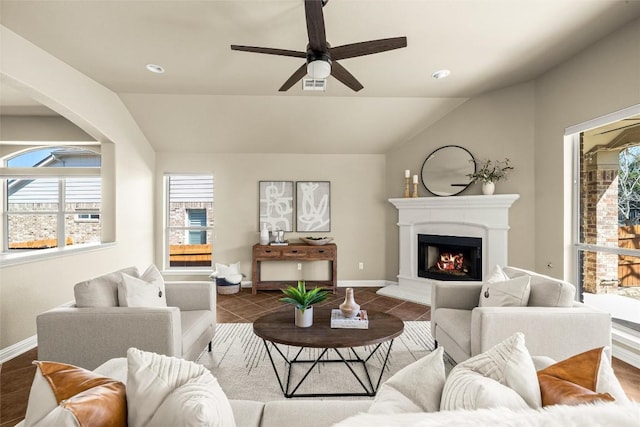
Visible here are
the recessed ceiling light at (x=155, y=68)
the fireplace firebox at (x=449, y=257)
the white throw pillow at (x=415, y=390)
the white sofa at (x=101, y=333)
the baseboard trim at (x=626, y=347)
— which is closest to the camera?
the white throw pillow at (x=415, y=390)

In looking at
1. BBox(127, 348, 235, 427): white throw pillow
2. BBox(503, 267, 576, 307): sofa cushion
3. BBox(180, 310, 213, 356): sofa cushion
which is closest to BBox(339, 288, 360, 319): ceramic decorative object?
BBox(180, 310, 213, 356): sofa cushion

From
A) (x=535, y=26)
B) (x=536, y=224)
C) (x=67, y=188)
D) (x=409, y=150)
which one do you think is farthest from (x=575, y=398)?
(x=67, y=188)

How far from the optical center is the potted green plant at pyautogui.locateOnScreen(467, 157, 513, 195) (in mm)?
3902

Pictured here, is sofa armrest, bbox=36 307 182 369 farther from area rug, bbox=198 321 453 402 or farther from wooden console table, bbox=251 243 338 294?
wooden console table, bbox=251 243 338 294

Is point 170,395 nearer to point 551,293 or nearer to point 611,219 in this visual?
point 551,293

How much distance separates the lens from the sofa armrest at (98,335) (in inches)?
73.6

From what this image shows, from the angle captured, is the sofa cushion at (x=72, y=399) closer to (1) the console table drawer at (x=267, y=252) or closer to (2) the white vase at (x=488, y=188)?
(1) the console table drawer at (x=267, y=252)

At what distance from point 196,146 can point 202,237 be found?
1.51 m

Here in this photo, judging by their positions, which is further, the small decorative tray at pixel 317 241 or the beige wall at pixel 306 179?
the beige wall at pixel 306 179

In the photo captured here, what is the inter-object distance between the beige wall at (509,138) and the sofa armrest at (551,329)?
6.78 feet

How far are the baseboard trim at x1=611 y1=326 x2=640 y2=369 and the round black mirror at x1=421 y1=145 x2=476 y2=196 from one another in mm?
2162

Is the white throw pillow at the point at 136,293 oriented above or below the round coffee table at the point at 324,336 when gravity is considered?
above

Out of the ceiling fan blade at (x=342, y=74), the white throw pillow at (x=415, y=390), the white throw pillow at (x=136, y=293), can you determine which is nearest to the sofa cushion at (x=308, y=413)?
the white throw pillow at (x=415, y=390)

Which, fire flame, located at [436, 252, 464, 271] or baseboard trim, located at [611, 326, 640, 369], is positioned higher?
fire flame, located at [436, 252, 464, 271]
